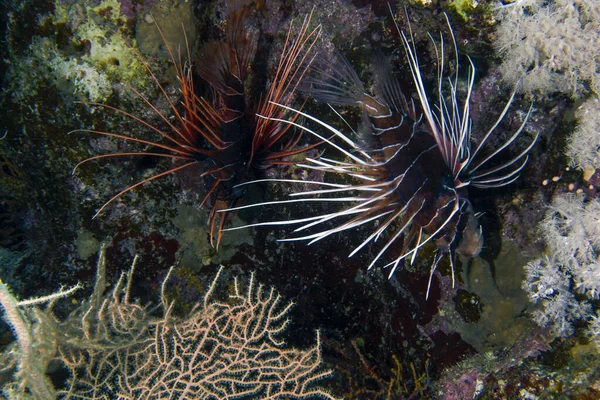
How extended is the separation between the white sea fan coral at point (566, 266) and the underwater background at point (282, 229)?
0.5 inches

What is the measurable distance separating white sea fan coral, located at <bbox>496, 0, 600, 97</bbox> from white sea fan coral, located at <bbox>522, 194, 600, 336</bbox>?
84 centimetres

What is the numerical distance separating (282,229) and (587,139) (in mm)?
2438

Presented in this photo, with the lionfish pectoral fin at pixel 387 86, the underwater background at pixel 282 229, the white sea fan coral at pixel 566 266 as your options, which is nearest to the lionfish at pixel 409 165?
the lionfish pectoral fin at pixel 387 86

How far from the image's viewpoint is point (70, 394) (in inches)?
96.3

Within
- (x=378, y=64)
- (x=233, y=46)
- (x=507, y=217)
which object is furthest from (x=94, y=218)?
(x=507, y=217)

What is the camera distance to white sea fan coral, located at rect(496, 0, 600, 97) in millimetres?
2375

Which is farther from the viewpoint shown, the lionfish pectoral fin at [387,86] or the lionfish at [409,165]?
the lionfish pectoral fin at [387,86]

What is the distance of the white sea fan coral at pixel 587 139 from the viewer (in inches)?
97.2

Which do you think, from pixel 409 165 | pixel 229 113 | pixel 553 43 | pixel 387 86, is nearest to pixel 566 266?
pixel 409 165

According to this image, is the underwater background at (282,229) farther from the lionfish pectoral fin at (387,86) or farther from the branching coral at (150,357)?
the lionfish pectoral fin at (387,86)

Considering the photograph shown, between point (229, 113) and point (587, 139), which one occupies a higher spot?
point (587, 139)

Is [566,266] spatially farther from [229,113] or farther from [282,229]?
[229,113]

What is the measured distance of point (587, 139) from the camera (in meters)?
2.50

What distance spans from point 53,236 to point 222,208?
1.72 m
